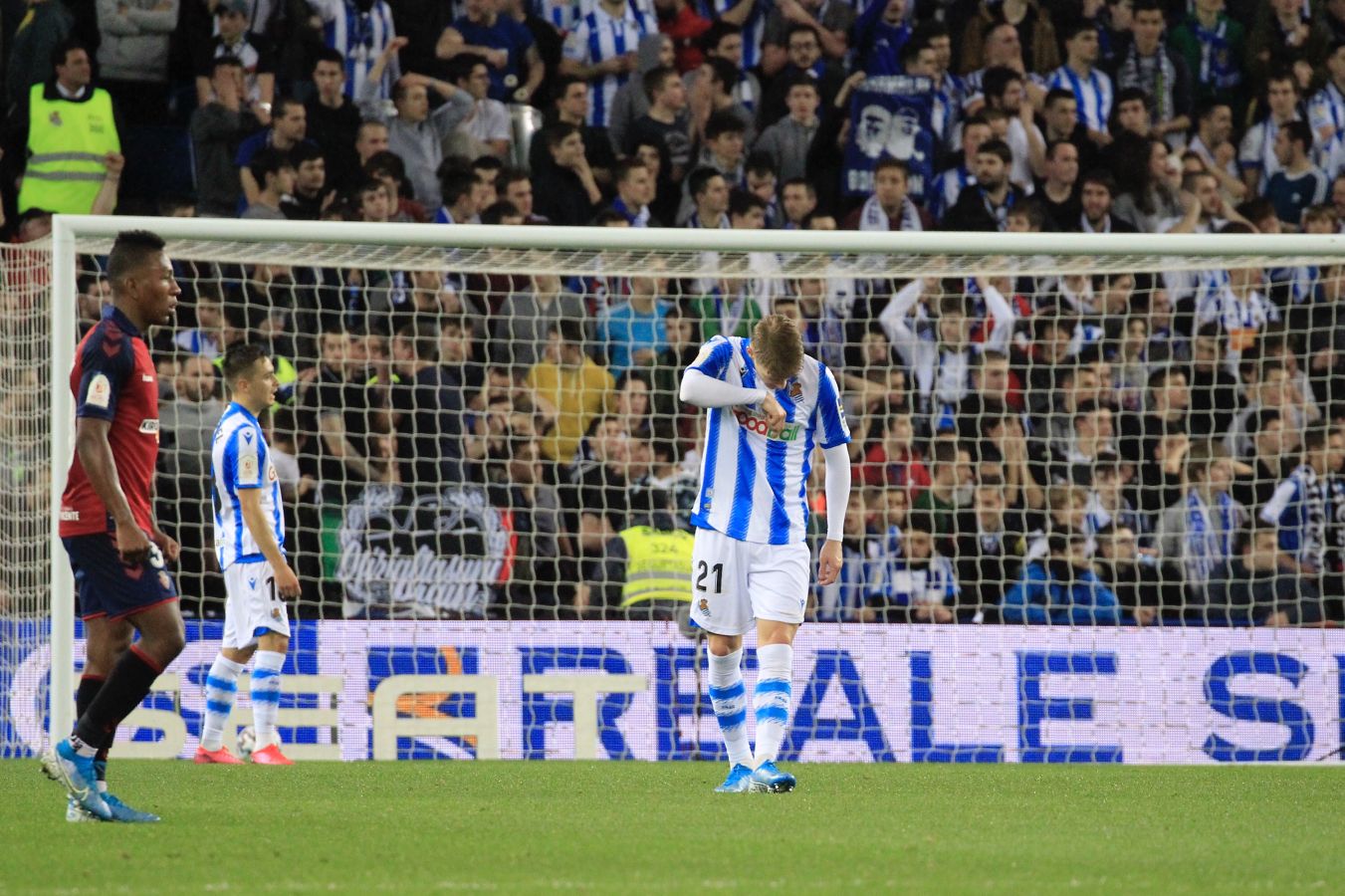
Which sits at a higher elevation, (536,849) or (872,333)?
(872,333)

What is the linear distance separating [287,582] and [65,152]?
5.52 meters

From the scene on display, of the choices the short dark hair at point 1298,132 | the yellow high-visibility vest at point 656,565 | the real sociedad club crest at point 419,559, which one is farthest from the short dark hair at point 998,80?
the real sociedad club crest at point 419,559

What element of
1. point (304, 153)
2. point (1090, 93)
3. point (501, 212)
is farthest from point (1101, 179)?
point (304, 153)

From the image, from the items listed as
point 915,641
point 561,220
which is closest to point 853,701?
point 915,641

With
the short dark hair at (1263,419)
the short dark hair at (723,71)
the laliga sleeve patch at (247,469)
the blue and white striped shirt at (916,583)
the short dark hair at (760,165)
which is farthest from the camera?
the short dark hair at (723,71)

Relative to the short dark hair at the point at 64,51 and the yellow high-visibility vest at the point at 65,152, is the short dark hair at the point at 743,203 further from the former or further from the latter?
the short dark hair at the point at 64,51

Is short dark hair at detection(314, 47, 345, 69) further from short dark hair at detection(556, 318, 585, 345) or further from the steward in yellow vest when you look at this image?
the steward in yellow vest

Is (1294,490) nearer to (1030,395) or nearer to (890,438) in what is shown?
(1030,395)

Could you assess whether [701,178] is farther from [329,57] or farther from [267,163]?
[267,163]

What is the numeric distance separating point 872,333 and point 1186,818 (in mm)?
5990

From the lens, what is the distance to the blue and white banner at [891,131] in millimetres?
14406

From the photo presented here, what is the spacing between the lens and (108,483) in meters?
6.03

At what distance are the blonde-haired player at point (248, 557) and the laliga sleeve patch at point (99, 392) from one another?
3.02 m

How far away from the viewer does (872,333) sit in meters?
12.5
